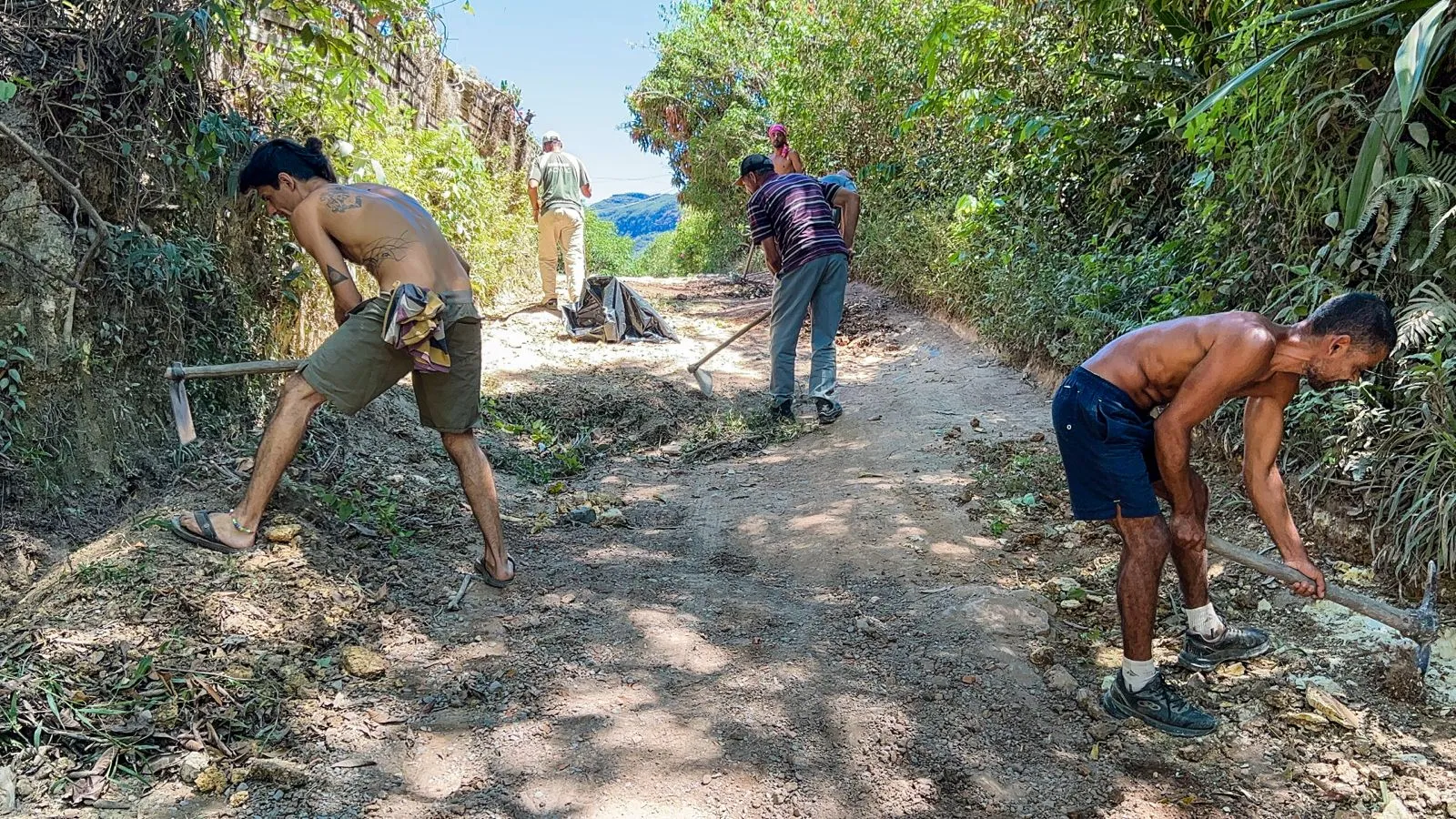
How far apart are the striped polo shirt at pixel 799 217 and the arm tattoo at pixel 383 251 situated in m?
2.78

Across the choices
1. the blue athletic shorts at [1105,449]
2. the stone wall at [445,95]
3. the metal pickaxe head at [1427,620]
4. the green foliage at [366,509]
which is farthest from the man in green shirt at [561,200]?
the metal pickaxe head at [1427,620]

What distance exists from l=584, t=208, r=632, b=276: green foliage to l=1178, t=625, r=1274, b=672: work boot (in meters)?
14.2

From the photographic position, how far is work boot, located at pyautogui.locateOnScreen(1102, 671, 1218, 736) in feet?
8.00

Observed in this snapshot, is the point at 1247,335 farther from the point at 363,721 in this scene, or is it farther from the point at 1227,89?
the point at 363,721

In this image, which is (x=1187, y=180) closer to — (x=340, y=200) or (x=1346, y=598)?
(x=1346, y=598)

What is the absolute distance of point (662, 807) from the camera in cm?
212

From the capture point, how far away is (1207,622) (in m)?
→ 2.73

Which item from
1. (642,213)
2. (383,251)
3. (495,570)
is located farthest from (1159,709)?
(642,213)

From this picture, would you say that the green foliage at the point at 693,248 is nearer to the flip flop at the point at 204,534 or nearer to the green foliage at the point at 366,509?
the green foliage at the point at 366,509

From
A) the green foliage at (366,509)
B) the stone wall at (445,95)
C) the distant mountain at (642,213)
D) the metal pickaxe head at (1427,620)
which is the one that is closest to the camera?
the metal pickaxe head at (1427,620)

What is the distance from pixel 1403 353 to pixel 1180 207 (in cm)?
226

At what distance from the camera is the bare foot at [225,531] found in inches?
113

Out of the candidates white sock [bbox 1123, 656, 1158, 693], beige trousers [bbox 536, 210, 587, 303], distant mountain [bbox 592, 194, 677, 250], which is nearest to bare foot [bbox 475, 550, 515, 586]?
white sock [bbox 1123, 656, 1158, 693]

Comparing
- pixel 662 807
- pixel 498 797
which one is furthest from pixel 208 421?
pixel 662 807
